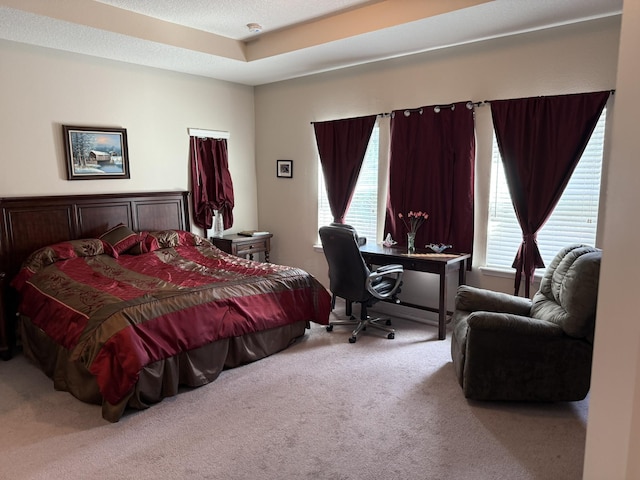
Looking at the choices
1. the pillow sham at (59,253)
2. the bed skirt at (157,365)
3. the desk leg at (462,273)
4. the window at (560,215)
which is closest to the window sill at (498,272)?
the window at (560,215)

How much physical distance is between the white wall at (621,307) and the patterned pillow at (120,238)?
4.10 meters

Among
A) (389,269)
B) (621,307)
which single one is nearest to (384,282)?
(389,269)

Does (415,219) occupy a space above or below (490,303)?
above

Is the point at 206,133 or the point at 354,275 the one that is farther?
the point at 206,133

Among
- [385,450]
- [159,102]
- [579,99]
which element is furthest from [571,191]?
[159,102]

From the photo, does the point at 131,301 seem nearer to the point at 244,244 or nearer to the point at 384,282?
the point at 384,282

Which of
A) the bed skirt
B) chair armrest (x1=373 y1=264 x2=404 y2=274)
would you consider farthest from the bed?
chair armrest (x1=373 y1=264 x2=404 y2=274)

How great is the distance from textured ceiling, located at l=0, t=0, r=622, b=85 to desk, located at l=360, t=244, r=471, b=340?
1931 millimetres

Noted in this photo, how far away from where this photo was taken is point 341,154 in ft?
17.1

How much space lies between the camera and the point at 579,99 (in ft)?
11.8

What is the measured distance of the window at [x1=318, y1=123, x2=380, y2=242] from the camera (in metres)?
5.03

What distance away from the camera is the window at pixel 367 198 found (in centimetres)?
503

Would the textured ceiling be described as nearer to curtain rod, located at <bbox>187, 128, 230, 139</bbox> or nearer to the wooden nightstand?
curtain rod, located at <bbox>187, 128, 230, 139</bbox>

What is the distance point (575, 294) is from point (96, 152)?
447cm
